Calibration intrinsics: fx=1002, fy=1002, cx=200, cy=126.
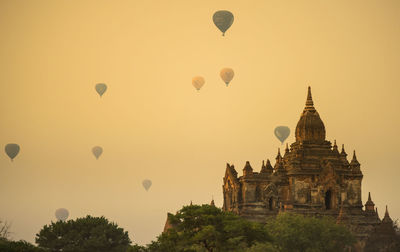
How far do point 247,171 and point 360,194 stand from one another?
38.5ft

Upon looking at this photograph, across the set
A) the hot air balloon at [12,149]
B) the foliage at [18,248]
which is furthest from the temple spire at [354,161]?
the hot air balloon at [12,149]

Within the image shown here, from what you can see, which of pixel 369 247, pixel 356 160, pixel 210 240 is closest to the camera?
pixel 210 240

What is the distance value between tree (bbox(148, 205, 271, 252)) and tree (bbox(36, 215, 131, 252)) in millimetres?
11193

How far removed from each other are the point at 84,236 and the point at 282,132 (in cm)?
3329

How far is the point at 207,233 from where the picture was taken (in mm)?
77875

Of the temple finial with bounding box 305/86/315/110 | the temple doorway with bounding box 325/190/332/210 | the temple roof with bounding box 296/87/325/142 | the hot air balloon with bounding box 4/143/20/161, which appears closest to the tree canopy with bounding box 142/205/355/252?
the temple doorway with bounding box 325/190/332/210

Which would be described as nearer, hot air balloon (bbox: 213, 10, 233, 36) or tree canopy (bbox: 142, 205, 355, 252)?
tree canopy (bbox: 142, 205, 355, 252)

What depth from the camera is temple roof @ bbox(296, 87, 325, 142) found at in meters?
105

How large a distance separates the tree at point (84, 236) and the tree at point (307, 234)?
14351mm

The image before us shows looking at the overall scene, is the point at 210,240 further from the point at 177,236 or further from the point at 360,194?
the point at 360,194

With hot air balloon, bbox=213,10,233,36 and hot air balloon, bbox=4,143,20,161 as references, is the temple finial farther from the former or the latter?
hot air balloon, bbox=4,143,20,161

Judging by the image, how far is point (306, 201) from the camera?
10081 cm

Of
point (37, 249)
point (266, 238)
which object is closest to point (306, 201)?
point (266, 238)

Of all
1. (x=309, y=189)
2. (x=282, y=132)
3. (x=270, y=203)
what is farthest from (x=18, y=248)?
(x=282, y=132)
